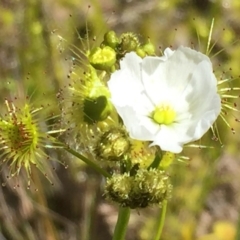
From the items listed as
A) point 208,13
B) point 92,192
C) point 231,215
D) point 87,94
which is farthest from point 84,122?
point 208,13

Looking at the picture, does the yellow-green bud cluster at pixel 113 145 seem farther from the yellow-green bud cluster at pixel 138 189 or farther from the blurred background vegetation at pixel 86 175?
the blurred background vegetation at pixel 86 175

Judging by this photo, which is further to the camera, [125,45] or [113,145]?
[125,45]

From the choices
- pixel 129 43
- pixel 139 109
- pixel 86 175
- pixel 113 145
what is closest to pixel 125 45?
pixel 129 43

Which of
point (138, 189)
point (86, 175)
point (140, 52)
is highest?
point (140, 52)

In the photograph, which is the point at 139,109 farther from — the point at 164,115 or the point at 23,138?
the point at 23,138

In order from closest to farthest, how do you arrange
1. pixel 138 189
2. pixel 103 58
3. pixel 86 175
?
pixel 138 189, pixel 103 58, pixel 86 175

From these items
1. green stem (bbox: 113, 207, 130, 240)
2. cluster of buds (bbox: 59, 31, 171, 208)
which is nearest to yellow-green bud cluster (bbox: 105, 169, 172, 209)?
cluster of buds (bbox: 59, 31, 171, 208)
